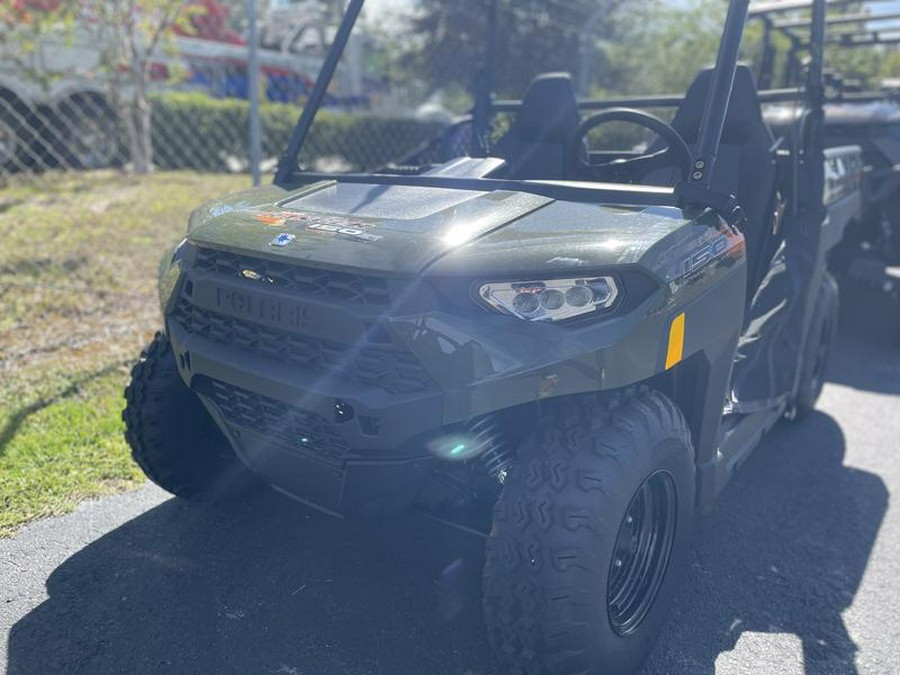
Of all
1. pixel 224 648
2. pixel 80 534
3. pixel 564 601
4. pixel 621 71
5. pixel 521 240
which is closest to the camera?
pixel 564 601

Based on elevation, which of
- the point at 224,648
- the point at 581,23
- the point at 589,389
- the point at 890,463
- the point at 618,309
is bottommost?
the point at 890,463

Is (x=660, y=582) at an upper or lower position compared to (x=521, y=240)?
lower

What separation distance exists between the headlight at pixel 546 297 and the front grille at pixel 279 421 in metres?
0.54

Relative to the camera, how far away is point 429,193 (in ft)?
8.30

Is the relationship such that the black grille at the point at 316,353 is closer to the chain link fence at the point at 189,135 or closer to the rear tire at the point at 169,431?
the rear tire at the point at 169,431

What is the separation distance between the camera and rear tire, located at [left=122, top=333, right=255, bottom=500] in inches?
107

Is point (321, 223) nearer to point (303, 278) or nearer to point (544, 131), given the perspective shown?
point (303, 278)

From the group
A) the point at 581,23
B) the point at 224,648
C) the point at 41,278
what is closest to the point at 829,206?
the point at 224,648

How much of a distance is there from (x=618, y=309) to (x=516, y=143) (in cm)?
199

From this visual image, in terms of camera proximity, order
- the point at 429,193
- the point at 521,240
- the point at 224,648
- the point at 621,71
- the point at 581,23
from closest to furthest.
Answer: the point at 521,240 < the point at 224,648 < the point at 429,193 < the point at 581,23 < the point at 621,71

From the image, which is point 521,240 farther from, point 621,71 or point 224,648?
point 621,71

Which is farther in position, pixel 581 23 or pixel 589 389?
pixel 581 23

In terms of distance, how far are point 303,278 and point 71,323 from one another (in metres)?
3.46

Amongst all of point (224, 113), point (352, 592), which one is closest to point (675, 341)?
point (352, 592)
